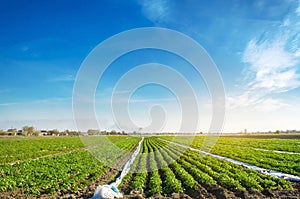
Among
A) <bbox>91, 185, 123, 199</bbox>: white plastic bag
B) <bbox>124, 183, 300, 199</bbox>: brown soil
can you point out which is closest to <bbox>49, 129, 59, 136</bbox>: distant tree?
<bbox>124, 183, 300, 199</bbox>: brown soil

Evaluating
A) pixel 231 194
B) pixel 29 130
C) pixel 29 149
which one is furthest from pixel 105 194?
pixel 29 130

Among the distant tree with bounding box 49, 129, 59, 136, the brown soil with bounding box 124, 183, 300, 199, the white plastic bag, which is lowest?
the brown soil with bounding box 124, 183, 300, 199

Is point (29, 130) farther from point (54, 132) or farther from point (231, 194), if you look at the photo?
point (231, 194)

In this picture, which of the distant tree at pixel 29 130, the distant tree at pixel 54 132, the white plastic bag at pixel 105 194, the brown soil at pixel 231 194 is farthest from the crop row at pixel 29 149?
the distant tree at pixel 54 132

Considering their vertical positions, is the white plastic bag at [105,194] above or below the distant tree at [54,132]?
below

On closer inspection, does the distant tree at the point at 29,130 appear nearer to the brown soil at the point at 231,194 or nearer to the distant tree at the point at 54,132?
the distant tree at the point at 54,132

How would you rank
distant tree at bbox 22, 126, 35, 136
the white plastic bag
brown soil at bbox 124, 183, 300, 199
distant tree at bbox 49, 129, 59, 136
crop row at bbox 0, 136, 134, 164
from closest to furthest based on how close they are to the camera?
the white plastic bag, brown soil at bbox 124, 183, 300, 199, crop row at bbox 0, 136, 134, 164, distant tree at bbox 22, 126, 35, 136, distant tree at bbox 49, 129, 59, 136

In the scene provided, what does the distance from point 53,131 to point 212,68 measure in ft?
426

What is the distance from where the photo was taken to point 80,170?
1636 centimetres

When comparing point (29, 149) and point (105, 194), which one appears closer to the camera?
point (105, 194)

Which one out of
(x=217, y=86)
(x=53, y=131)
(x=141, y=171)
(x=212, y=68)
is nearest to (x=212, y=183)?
(x=141, y=171)

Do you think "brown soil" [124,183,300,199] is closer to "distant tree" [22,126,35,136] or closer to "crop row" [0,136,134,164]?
"crop row" [0,136,134,164]

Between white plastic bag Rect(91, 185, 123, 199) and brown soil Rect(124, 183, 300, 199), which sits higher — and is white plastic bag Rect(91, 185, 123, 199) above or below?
above

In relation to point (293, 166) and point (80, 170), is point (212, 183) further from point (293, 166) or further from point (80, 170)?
point (80, 170)
